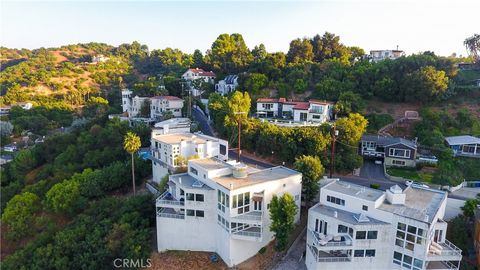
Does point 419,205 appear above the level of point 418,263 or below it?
above

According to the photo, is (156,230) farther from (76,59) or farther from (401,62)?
(76,59)

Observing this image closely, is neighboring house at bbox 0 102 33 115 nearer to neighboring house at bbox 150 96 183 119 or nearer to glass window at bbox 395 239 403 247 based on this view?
neighboring house at bbox 150 96 183 119

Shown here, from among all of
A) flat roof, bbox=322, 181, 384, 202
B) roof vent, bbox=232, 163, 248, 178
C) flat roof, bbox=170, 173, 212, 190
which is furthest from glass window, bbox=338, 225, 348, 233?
flat roof, bbox=170, 173, 212, 190

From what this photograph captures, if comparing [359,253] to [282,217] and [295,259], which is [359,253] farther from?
[282,217]

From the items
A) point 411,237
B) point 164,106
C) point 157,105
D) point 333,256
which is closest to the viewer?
point 411,237

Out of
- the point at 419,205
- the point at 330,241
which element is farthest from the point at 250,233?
the point at 419,205

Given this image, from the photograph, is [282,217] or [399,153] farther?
[399,153]
